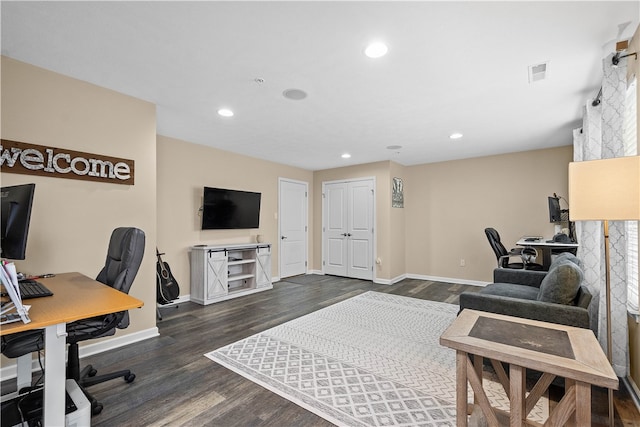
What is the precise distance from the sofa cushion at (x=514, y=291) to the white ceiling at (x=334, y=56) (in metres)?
1.93

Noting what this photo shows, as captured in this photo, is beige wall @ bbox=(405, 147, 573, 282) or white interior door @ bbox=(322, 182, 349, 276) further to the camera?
white interior door @ bbox=(322, 182, 349, 276)

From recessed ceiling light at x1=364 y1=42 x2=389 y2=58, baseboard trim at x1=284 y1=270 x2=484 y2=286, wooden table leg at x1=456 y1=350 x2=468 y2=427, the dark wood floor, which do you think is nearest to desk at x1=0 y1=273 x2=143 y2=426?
the dark wood floor

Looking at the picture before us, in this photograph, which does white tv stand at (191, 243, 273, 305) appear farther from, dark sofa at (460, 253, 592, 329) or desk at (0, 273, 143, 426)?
dark sofa at (460, 253, 592, 329)

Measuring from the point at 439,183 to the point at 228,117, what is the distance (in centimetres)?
437

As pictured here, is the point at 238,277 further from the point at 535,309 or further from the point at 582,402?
the point at 582,402

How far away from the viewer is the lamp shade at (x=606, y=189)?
150 cm

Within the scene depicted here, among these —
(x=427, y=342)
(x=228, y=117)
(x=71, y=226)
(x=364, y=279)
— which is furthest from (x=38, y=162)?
(x=364, y=279)

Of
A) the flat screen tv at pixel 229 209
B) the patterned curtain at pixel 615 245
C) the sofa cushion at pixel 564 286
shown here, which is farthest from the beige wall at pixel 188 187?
the patterned curtain at pixel 615 245

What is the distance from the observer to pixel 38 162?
7.78 ft

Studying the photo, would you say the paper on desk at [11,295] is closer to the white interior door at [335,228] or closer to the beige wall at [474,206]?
the white interior door at [335,228]

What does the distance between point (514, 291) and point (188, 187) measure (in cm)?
445

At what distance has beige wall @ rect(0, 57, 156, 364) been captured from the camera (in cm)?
232

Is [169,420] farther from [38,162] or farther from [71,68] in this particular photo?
[71,68]

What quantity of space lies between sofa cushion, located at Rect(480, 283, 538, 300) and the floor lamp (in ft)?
4.03
